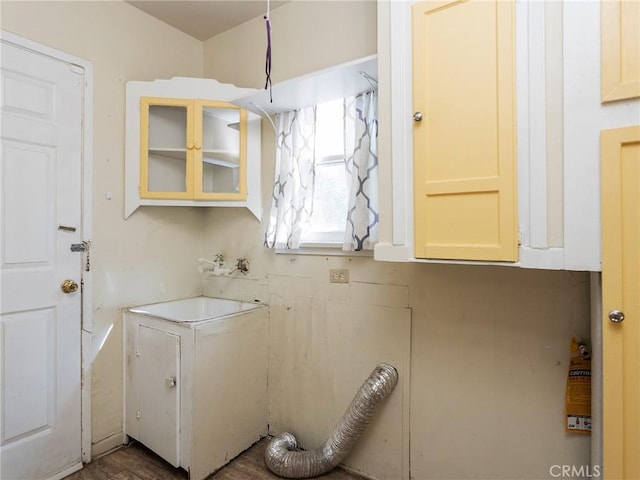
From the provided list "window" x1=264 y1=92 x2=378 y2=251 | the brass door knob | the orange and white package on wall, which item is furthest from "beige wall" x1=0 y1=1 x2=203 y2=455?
the orange and white package on wall

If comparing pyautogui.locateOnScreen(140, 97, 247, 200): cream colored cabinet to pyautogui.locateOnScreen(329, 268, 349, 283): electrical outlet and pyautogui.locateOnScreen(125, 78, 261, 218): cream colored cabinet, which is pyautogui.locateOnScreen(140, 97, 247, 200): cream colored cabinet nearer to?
pyautogui.locateOnScreen(125, 78, 261, 218): cream colored cabinet

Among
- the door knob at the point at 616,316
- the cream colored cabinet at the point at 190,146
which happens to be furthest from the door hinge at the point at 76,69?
the door knob at the point at 616,316

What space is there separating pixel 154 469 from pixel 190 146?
183 cm

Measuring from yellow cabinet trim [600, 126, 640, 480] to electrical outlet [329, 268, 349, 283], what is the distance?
46.3 inches

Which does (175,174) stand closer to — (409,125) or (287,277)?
(287,277)

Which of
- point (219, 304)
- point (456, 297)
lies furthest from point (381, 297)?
point (219, 304)

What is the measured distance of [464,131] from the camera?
3.96 feet

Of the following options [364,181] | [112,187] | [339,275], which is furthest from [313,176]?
[112,187]

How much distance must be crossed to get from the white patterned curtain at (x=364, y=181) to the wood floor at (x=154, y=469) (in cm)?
127

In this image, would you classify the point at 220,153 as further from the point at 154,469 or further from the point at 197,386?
the point at 154,469

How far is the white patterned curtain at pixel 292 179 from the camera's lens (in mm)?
2088

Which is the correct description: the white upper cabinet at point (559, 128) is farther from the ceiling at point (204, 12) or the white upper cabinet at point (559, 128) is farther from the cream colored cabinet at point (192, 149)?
the ceiling at point (204, 12)

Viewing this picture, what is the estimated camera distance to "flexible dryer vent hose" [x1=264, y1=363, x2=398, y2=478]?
5.69 ft

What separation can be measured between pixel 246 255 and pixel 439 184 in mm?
1495
